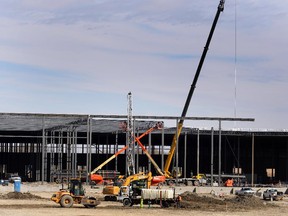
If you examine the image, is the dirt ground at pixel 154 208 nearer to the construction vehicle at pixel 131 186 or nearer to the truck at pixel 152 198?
the truck at pixel 152 198

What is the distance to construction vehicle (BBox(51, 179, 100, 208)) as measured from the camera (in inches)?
1815

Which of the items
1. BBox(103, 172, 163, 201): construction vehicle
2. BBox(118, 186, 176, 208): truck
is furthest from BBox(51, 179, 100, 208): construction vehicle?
BBox(103, 172, 163, 201): construction vehicle

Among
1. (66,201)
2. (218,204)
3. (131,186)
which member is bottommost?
(218,204)

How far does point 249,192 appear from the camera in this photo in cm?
6988

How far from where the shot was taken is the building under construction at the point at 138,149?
9319 cm

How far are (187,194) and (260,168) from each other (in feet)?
171

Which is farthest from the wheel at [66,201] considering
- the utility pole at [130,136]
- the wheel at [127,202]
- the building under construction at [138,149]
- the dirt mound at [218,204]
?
the building under construction at [138,149]

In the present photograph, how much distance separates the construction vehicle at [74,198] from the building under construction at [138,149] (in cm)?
4125

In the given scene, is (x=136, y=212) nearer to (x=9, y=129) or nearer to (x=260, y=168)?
(x=9, y=129)

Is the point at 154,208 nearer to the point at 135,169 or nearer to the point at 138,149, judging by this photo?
the point at 138,149

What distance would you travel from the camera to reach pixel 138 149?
9331 centimetres

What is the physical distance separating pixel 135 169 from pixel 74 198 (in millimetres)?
51391

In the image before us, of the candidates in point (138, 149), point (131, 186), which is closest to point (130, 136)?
point (138, 149)

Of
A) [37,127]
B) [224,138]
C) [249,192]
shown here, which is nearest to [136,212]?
[249,192]
